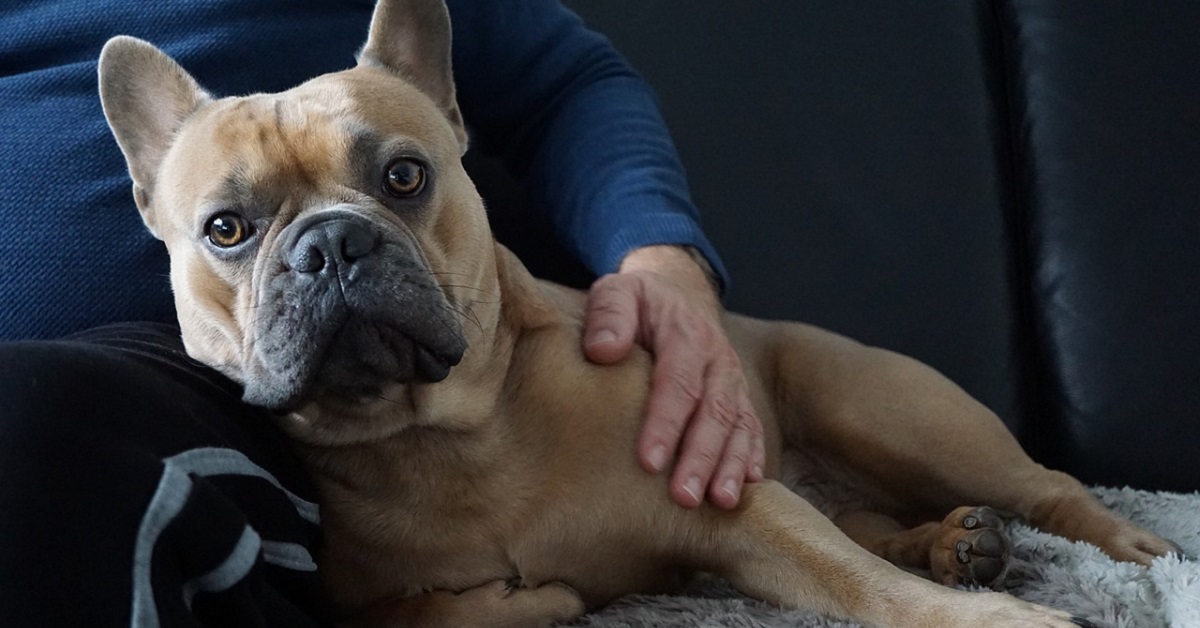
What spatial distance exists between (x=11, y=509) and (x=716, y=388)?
1.10 metres

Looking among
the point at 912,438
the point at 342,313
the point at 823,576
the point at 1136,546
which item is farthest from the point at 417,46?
the point at 1136,546

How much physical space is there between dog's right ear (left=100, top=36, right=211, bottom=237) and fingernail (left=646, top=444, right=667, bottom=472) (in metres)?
0.82

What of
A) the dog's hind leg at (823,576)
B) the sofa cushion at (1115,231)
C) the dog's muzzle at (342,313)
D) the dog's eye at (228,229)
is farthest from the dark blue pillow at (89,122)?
the sofa cushion at (1115,231)

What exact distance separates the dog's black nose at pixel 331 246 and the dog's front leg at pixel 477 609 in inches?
19.6

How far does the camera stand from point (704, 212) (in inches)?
94.1

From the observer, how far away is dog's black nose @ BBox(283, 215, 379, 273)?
1.26 metres

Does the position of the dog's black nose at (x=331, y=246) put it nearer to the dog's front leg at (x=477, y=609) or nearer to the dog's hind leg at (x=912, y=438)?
the dog's front leg at (x=477, y=609)

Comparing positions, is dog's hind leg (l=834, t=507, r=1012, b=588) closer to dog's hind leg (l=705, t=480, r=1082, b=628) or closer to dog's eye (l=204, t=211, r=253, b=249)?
dog's hind leg (l=705, t=480, r=1082, b=628)

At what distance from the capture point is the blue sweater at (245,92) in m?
1.55

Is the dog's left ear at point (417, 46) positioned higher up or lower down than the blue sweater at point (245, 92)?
higher up

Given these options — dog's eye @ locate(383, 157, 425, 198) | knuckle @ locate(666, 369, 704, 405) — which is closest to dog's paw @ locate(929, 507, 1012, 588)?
knuckle @ locate(666, 369, 704, 405)

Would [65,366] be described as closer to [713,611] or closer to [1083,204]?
[713,611]

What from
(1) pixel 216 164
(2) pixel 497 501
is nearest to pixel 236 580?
(2) pixel 497 501

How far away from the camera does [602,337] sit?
1594 mm
